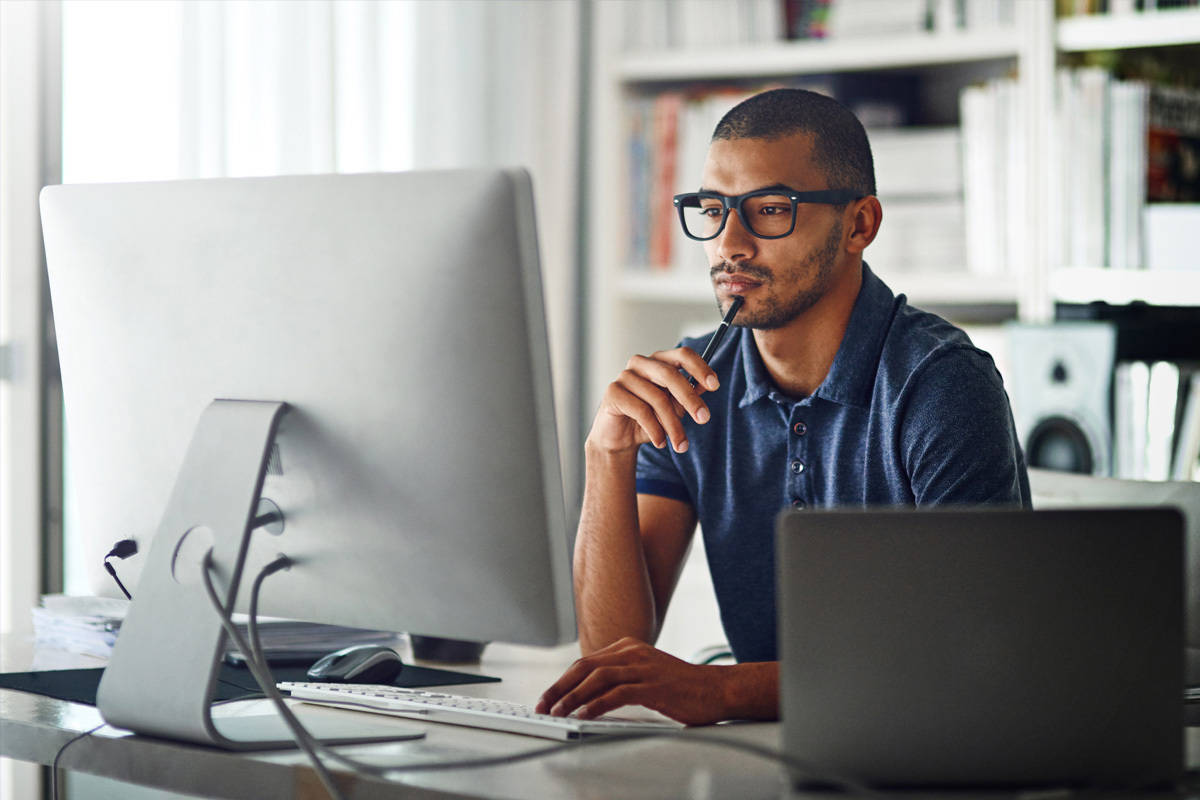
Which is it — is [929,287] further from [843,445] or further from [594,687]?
[594,687]

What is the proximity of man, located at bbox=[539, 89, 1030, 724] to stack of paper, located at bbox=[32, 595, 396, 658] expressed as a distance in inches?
11.5

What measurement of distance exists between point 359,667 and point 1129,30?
181 centimetres

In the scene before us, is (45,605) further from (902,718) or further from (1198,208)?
(1198,208)

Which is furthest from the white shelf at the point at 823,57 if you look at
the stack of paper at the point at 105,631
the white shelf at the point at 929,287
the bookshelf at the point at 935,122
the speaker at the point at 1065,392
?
the stack of paper at the point at 105,631

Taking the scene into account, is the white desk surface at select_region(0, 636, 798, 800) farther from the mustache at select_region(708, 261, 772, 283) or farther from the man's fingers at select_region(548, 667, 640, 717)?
the mustache at select_region(708, 261, 772, 283)

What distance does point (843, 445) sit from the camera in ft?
4.96

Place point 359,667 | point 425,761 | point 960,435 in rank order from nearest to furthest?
point 425,761
point 359,667
point 960,435

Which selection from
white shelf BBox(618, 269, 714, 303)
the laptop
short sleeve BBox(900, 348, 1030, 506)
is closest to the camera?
the laptop

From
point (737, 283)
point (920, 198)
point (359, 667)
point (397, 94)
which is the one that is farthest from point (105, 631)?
point (920, 198)

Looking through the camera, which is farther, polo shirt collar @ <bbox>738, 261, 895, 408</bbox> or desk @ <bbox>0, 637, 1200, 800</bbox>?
polo shirt collar @ <bbox>738, 261, 895, 408</bbox>

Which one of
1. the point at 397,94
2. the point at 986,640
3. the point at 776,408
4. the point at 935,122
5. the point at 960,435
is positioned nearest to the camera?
the point at 986,640

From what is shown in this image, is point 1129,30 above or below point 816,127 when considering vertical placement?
above

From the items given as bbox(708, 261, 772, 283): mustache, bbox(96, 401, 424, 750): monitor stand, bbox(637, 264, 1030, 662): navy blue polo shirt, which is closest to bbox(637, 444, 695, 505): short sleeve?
bbox(637, 264, 1030, 662): navy blue polo shirt

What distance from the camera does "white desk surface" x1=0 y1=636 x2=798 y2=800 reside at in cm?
88
